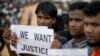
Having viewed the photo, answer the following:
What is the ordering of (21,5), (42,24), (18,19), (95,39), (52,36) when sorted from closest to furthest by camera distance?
(95,39) < (52,36) < (42,24) < (18,19) < (21,5)

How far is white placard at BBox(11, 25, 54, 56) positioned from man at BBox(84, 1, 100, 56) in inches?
25.9

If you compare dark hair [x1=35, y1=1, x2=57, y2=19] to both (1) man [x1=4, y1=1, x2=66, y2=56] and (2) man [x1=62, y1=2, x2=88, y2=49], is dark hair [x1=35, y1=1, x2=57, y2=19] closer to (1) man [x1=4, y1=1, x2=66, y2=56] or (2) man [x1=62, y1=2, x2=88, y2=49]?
(1) man [x1=4, y1=1, x2=66, y2=56]

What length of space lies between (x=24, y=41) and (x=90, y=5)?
3.46ft

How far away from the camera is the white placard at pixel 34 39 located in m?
5.01

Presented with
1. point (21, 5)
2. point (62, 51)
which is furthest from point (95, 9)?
point (21, 5)

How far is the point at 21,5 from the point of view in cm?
3288

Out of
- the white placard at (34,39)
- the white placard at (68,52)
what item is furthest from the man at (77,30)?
the white placard at (68,52)

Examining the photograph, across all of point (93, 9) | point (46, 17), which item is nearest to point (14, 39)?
point (46, 17)

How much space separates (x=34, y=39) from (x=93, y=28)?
1.00m

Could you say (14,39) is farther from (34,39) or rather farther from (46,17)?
(46,17)

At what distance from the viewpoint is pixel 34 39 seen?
5168 millimetres

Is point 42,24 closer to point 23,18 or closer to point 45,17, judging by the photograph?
point 45,17

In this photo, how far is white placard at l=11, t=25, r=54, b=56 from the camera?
5012mm

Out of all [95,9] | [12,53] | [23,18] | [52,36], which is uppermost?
[95,9]
